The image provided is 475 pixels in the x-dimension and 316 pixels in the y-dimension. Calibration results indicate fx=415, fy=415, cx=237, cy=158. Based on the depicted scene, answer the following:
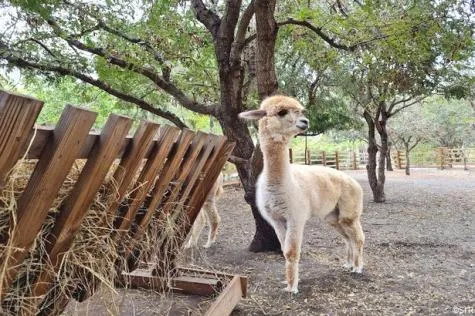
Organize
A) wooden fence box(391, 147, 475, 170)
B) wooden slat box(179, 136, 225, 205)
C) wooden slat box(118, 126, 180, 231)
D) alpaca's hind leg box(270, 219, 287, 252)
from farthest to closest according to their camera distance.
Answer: wooden fence box(391, 147, 475, 170) → alpaca's hind leg box(270, 219, 287, 252) → wooden slat box(179, 136, 225, 205) → wooden slat box(118, 126, 180, 231)

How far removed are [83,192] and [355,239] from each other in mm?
3983

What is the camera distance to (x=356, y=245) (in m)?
4.96

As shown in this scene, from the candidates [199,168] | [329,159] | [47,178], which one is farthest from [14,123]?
[329,159]

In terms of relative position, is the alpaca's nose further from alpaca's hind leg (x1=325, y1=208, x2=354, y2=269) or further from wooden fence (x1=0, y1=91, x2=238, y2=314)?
wooden fence (x1=0, y1=91, x2=238, y2=314)

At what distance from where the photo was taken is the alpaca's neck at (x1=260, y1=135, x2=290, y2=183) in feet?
13.8

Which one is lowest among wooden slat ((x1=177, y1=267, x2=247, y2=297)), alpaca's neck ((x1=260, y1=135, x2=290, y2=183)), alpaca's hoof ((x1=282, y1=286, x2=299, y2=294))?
alpaca's hoof ((x1=282, y1=286, x2=299, y2=294))

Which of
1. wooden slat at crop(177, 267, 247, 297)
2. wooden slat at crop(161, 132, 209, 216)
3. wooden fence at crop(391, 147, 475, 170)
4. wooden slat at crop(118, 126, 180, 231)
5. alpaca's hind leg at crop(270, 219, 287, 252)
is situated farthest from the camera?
wooden fence at crop(391, 147, 475, 170)

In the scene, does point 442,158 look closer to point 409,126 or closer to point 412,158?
point 409,126

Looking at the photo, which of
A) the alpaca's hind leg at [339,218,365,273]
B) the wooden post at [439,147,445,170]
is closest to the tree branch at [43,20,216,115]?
the alpaca's hind leg at [339,218,365,273]

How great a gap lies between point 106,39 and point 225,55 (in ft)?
8.80

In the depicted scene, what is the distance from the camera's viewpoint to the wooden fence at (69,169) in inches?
49.1

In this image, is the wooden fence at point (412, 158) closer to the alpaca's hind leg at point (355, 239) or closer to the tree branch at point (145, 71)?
the tree branch at point (145, 71)

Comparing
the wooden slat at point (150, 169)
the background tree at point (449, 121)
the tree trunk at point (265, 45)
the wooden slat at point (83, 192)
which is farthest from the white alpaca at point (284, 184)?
the background tree at point (449, 121)

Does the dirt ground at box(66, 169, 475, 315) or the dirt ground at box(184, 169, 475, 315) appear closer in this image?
the dirt ground at box(66, 169, 475, 315)
